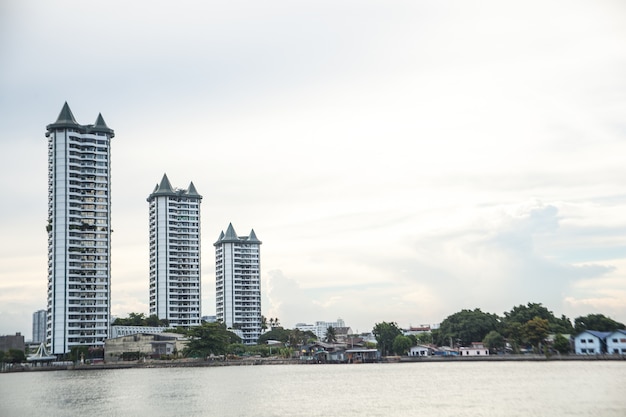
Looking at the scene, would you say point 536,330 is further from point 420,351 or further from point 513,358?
point 420,351

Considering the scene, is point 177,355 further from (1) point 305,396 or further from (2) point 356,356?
(1) point 305,396

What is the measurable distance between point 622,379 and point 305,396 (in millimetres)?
33167

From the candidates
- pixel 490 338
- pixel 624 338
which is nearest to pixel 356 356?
pixel 490 338

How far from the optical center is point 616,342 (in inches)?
4818

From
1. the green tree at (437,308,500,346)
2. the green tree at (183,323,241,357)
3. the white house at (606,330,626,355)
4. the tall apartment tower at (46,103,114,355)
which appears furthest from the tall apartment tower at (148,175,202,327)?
the white house at (606,330,626,355)

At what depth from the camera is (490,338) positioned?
13975 cm

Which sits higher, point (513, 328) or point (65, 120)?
point (65, 120)

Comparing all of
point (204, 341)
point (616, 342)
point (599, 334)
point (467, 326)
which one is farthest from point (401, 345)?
point (616, 342)

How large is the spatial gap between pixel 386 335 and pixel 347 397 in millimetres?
108979

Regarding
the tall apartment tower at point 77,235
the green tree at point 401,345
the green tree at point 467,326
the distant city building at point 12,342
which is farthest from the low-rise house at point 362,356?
the distant city building at point 12,342

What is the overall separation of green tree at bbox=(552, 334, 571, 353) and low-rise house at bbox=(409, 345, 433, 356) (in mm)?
35660

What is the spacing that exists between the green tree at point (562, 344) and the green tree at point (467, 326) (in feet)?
71.8

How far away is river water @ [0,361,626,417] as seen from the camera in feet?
178

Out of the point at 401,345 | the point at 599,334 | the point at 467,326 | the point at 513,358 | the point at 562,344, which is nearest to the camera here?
the point at 599,334
